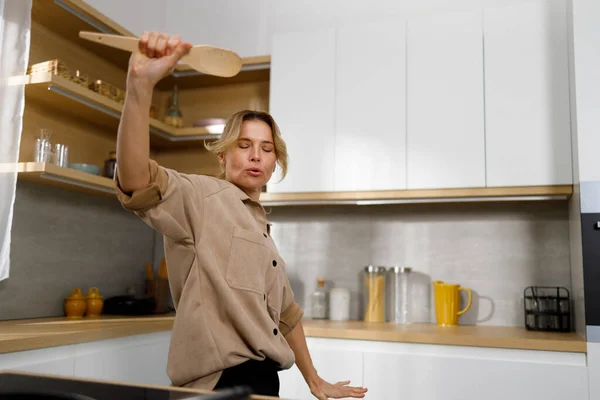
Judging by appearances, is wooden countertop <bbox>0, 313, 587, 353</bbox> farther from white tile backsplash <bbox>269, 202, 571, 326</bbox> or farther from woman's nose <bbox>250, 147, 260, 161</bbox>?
woman's nose <bbox>250, 147, 260, 161</bbox>

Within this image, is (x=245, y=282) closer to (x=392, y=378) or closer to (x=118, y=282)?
(x=392, y=378)

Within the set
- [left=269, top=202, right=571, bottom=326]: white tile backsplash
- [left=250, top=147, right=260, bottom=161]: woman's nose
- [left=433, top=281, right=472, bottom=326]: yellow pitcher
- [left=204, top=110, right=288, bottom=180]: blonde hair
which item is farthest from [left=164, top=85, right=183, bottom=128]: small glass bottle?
[left=250, top=147, right=260, bottom=161]: woman's nose

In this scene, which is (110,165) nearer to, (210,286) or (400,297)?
(400,297)

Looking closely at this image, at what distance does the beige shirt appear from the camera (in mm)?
1148

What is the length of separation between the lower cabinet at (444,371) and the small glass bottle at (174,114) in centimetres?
146

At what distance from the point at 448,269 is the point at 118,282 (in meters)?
1.74

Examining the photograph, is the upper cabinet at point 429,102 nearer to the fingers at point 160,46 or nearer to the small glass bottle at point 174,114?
the small glass bottle at point 174,114

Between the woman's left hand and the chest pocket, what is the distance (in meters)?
0.33

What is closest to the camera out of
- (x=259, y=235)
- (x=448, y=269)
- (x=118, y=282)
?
(x=259, y=235)

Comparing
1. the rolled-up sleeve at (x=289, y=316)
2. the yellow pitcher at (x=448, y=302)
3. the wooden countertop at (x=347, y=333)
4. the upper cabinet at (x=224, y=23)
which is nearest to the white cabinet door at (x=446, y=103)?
the yellow pitcher at (x=448, y=302)

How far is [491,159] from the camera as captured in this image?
2.46m

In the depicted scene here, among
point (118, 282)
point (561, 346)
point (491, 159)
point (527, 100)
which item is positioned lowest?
point (561, 346)

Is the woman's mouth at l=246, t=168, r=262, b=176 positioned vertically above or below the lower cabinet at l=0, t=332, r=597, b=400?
above

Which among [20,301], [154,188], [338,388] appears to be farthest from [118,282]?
[154,188]
